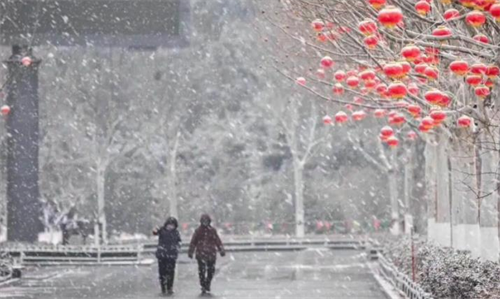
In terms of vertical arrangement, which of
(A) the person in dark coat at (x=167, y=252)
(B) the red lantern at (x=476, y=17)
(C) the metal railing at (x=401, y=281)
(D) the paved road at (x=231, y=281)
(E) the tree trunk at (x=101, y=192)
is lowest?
(D) the paved road at (x=231, y=281)

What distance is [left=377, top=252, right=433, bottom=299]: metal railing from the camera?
18358mm

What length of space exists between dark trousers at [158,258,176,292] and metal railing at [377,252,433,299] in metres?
4.80

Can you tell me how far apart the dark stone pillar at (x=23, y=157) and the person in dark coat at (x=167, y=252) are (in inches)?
580

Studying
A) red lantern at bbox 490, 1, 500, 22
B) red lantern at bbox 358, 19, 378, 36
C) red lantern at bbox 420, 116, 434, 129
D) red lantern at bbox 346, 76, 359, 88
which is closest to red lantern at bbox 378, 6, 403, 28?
red lantern at bbox 490, 1, 500, 22

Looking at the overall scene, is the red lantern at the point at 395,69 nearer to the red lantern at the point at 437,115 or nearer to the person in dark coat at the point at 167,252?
the red lantern at the point at 437,115

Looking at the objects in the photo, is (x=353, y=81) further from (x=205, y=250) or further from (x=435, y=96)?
(x=205, y=250)

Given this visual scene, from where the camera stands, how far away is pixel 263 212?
58.3 meters

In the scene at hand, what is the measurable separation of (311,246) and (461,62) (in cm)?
3561

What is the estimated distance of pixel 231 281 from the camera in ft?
92.7

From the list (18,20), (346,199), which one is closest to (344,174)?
(346,199)

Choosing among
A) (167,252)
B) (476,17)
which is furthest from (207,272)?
(476,17)

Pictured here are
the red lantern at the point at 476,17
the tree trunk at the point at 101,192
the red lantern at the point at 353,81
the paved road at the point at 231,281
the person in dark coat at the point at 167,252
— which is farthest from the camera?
the tree trunk at the point at 101,192

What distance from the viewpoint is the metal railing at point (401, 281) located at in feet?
60.2

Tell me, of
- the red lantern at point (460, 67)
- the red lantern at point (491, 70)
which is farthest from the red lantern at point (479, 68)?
the red lantern at point (460, 67)
